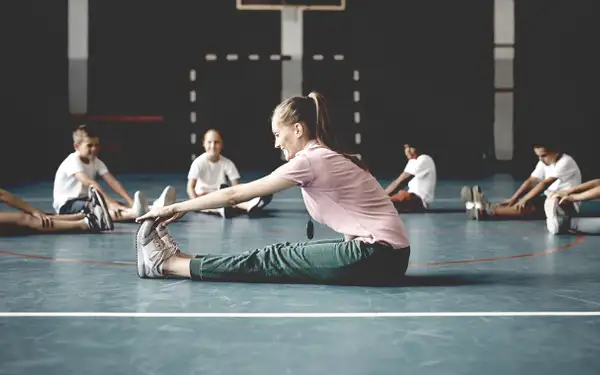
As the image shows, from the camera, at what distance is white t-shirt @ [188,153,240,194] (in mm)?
8383

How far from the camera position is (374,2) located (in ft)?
52.7

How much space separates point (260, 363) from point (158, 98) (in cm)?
1344

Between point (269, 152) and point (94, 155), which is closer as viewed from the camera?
Answer: point (94, 155)

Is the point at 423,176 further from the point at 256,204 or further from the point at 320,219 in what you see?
the point at 320,219

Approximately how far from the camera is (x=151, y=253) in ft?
14.9

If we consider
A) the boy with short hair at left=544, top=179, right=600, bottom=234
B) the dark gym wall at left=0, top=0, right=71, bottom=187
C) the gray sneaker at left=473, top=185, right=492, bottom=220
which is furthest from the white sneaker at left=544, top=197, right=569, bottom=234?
the dark gym wall at left=0, top=0, right=71, bottom=187

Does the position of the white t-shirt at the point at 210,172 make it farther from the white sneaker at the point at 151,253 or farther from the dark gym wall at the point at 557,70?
the dark gym wall at the point at 557,70

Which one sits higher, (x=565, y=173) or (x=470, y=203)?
(x=565, y=173)

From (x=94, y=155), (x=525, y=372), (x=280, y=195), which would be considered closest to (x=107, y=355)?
(x=525, y=372)

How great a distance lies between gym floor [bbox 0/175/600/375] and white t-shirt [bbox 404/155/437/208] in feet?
8.13

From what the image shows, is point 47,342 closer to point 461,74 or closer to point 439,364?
point 439,364

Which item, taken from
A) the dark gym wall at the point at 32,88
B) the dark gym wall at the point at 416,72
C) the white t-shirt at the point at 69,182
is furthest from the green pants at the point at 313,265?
the dark gym wall at the point at 416,72

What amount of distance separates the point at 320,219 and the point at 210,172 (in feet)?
13.5

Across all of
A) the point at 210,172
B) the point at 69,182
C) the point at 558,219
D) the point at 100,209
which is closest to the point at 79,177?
the point at 69,182
